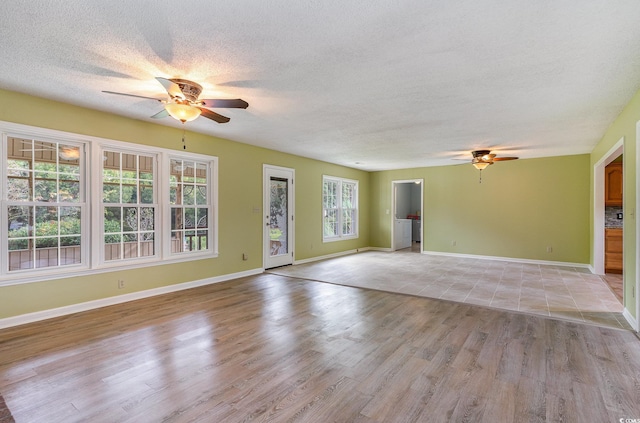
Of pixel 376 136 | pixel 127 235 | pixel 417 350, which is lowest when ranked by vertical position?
pixel 417 350

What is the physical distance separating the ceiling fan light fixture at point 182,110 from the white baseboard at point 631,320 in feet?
16.1

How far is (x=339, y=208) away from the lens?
27.8 feet

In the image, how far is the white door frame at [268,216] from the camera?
245 inches

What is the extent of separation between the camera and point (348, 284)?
202 inches

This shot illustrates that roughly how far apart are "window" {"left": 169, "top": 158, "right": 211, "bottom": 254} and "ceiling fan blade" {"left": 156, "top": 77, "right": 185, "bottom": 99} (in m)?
2.18

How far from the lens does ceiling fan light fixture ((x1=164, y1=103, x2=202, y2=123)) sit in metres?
2.96

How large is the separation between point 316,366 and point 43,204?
Answer: 3.59m

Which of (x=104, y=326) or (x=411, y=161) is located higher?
(x=411, y=161)

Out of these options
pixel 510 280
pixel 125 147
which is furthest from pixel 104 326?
pixel 510 280

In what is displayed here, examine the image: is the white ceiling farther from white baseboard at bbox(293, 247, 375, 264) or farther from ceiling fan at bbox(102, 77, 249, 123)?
white baseboard at bbox(293, 247, 375, 264)

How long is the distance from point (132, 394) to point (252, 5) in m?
2.64

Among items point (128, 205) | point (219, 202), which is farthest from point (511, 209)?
point (128, 205)

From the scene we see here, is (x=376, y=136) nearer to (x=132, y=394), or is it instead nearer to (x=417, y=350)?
(x=417, y=350)

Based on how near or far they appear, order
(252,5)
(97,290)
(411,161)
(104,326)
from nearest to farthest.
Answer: (252,5)
(104,326)
(97,290)
(411,161)
